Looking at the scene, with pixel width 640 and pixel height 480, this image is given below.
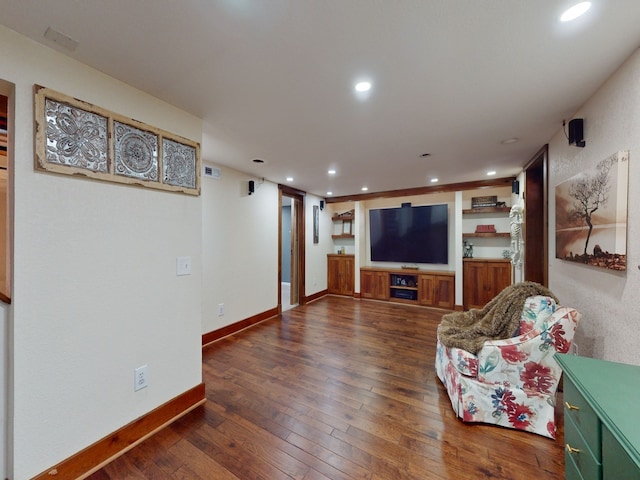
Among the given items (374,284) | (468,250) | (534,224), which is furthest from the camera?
(374,284)

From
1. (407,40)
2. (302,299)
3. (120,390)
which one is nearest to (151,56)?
(407,40)

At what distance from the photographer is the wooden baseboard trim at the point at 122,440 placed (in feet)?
4.40

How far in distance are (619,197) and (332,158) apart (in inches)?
90.9

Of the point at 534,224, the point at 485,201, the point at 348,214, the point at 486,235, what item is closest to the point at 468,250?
the point at 486,235

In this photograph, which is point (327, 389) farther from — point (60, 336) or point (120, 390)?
point (60, 336)

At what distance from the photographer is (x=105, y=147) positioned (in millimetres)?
1489

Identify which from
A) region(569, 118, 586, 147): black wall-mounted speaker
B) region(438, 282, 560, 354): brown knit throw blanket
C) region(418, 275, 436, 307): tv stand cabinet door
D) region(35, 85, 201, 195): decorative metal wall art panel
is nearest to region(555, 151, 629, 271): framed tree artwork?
region(569, 118, 586, 147): black wall-mounted speaker

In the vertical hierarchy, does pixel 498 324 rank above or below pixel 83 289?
below

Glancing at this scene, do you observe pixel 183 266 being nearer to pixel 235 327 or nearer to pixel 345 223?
pixel 235 327

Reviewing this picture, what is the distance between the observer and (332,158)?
3.00 m

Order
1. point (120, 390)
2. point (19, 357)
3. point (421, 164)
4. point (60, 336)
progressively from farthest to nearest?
point (421, 164), point (120, 390), point (60, 336), point (19, 357)

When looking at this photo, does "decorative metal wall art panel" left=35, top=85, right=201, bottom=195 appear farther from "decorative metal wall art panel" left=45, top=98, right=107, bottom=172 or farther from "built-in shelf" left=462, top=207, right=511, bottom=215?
"built-in shelf" left=462, top=207, right=511, bottom=215

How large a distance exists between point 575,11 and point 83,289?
2.69 m

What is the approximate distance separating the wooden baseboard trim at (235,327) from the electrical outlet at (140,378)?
1.44m
